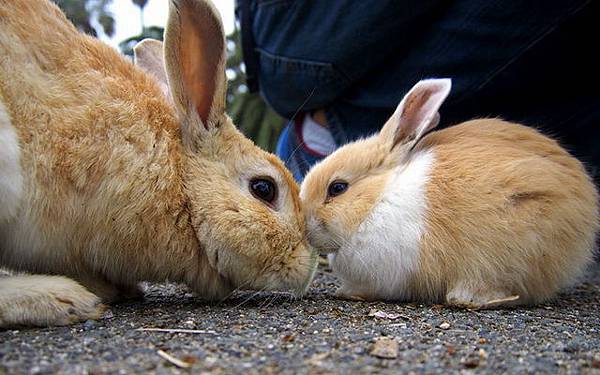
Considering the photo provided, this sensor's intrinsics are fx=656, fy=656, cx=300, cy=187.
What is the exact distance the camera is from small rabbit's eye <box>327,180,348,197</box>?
3441mm

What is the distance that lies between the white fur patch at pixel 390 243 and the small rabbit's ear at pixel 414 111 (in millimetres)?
266

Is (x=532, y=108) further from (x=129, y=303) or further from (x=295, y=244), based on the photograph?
(x=129, y=303)

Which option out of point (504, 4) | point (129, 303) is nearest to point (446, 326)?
point (129, 303)

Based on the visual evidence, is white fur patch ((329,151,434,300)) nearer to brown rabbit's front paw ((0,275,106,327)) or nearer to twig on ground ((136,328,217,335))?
twig on ground ((136,328,217,335))

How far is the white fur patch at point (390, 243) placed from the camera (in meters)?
3.04

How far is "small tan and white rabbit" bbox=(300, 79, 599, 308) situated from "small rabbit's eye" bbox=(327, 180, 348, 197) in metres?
0.01

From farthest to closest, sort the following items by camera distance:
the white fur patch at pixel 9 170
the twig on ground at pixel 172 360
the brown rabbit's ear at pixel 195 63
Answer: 1. the brown rabbit's ear at pixel 195 63
2. the white fur patch at pixel 9 170
3. the twig on ground at pixel 172 360

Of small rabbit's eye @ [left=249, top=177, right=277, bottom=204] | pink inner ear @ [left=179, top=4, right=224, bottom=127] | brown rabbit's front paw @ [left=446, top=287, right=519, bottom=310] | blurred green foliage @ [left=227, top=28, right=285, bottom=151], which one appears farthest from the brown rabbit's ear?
blurred green foliage @ [left=227, top=28, right=285, bottom=151]

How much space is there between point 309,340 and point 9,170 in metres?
1.23

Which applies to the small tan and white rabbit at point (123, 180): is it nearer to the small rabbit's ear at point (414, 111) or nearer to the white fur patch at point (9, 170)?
the white fur patch at point (9, 170)

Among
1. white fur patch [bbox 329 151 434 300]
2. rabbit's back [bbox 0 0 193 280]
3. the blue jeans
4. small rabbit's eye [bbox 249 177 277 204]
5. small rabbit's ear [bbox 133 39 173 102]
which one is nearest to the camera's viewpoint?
rabbit's back [bbox 0 0 193 280]

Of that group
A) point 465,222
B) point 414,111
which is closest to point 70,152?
point 465,222

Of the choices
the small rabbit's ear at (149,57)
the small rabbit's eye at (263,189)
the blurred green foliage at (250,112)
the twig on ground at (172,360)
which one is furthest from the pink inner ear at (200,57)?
the blurred green foliage at (250,112)

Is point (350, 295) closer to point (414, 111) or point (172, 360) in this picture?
point (414, 111)
